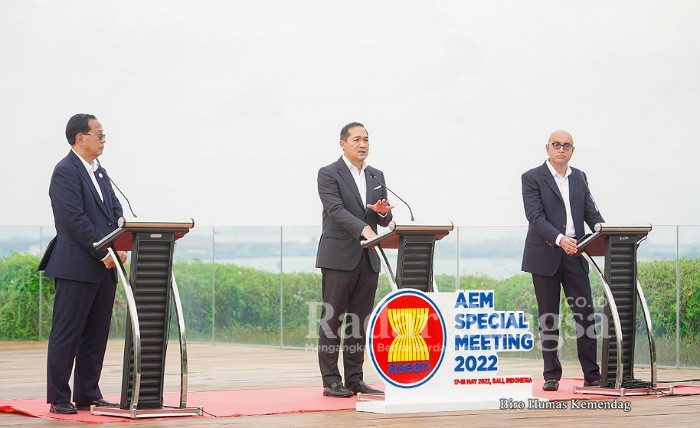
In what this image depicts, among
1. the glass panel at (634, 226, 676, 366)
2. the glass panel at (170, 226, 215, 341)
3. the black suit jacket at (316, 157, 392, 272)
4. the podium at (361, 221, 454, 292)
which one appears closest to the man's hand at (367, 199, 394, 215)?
the podium at (361, 221, 454, 292)

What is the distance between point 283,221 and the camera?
520 inches

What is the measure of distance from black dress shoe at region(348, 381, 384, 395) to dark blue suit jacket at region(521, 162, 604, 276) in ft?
4.03

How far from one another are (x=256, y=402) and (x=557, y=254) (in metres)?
1.99

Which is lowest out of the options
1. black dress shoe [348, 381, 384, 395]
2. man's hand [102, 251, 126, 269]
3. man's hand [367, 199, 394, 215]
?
black dress shoe [348, 381, 384, 395]

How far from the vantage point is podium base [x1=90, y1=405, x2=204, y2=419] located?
17.4 feet

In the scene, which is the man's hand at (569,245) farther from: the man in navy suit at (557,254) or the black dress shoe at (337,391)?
the black dress shoe at (337,391)

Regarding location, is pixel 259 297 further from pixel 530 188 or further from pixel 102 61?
pixel 530 188

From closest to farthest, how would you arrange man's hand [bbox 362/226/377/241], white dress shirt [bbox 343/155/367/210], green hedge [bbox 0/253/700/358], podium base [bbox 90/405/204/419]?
podium base [bbox 90/405/204/419], man's hand [bbox 362/226/377/241], white dress shirt [bbox 343/155/367/210], green hedge [bbox 0/253/700/358]

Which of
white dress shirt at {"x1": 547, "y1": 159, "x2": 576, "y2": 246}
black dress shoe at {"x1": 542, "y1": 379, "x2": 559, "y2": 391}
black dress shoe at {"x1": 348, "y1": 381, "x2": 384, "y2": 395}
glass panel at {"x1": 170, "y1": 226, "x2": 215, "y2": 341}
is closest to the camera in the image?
black dress shoe at {"x1": 348, "y1": 381, "x2": 384, "y2": 395}

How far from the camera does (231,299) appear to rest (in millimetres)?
11992

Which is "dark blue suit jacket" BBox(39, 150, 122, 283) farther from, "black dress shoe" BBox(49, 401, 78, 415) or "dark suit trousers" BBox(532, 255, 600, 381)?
"dark suit trousers" BBox(532, 255, 600, 381)

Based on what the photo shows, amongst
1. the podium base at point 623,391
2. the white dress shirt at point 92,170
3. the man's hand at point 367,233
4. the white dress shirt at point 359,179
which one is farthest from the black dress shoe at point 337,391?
the white dress shirt at point 92,170

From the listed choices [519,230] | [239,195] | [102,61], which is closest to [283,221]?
[239,195]

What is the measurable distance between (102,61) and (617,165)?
19.2 ft
